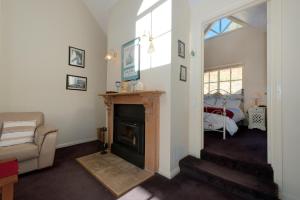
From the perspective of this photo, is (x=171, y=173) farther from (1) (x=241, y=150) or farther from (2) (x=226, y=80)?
(2) (x=226, y=80)

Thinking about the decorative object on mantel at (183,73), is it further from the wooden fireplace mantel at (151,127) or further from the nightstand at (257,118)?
the nightstand at (257,118)

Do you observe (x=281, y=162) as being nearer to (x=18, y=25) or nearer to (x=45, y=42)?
(x=45, y=42)

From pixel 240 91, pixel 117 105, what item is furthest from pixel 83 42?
pixel 240 91

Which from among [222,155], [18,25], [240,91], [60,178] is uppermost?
[18,25]

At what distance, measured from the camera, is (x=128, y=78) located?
2.89m

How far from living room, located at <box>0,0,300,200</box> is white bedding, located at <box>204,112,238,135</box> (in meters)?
1.23

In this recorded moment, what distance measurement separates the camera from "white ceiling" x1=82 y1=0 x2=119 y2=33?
11.7 ft

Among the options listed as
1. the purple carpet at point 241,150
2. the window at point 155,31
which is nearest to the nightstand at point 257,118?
the purple carpet at point 241,150

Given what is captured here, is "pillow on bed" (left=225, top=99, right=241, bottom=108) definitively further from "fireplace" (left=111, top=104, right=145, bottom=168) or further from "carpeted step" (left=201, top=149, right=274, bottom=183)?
"fireplace" (left=111, top=104, right=145, bottom=168)

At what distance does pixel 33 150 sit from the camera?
2123 millimetres

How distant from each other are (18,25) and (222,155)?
449 cm

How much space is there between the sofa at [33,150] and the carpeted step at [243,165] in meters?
2.53

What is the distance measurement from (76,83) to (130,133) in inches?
80.0

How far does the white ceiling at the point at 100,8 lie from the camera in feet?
11.7
